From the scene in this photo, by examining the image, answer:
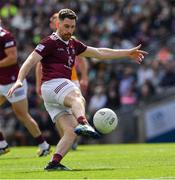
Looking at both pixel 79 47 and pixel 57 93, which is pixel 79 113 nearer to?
pixel 57 93

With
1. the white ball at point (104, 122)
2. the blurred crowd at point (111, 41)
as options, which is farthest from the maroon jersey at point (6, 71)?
the blurred crowd at point (111, 41)

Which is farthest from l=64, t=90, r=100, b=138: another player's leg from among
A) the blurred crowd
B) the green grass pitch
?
the blurred crowd

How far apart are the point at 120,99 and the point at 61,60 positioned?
12801 mm

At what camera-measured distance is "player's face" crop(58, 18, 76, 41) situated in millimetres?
11844

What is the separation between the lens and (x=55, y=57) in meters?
12.1

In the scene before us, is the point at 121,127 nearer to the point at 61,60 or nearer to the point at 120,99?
the point at 120,99

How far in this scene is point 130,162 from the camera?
13.2m

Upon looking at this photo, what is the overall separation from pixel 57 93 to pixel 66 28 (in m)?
0.98

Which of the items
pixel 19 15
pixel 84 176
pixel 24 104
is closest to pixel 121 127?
pixel 19 15

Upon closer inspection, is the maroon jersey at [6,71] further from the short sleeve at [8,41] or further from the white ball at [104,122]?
the white ball at [104,122]

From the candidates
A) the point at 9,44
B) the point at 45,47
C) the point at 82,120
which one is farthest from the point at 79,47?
the point at 9,44

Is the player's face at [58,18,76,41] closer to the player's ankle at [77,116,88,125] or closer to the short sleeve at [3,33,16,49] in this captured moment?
the player's ankle at [77,116,88,125]

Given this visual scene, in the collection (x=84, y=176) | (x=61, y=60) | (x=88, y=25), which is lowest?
(x=88, y=25)

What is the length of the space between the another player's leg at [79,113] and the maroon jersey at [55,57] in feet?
1.54
